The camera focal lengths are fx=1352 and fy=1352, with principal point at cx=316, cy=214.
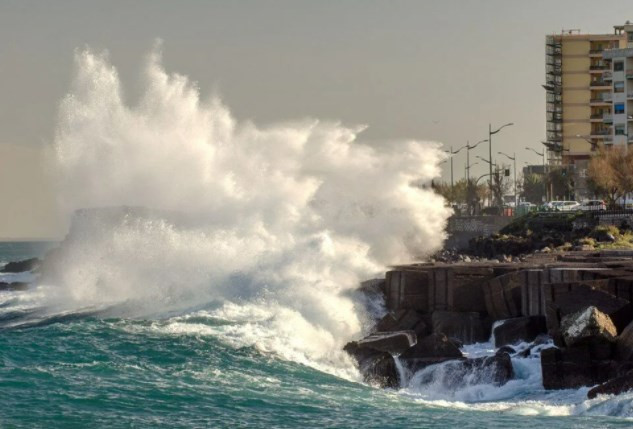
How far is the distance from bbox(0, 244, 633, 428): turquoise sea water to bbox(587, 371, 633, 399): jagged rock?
0.33 m

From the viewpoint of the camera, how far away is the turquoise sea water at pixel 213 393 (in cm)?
2023

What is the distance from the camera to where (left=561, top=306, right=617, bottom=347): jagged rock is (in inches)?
927

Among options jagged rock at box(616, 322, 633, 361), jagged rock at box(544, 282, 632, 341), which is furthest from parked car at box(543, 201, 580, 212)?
jagged rock at box(616, 322, 633, 361)

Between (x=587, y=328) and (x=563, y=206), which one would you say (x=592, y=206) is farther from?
(x=587, y=328)

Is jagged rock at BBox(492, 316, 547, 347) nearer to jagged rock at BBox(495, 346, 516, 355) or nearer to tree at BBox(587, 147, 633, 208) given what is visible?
jagged rock at BBox(495, 346, 516, 355)

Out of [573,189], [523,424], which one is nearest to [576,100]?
[573,189]

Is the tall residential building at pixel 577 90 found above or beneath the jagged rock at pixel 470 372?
above

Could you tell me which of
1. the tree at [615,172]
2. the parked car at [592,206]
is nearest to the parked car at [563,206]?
the parked car at [592,206]

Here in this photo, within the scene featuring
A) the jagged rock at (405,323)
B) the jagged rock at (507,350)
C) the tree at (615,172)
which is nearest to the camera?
the jagged rock at (507,350)

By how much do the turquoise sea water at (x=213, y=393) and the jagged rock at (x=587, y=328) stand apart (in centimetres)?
102

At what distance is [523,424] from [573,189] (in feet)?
280

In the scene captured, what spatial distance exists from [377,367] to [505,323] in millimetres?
3763

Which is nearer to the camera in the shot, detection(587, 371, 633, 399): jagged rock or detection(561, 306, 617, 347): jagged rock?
detection(587, 371, 633, 399): jagged rock

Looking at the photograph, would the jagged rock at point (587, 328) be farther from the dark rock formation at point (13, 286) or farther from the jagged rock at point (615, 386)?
the dark rock formation at point (13, 286)
